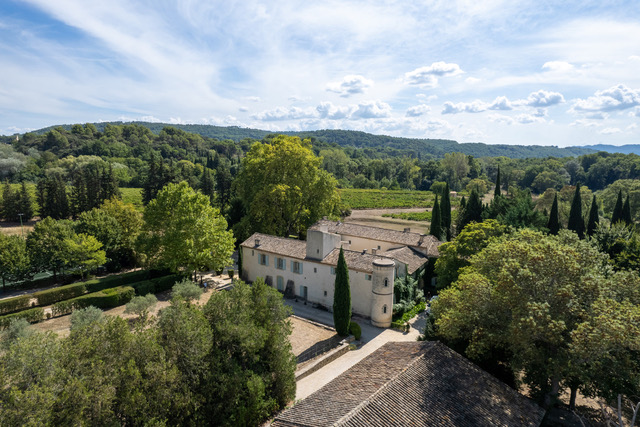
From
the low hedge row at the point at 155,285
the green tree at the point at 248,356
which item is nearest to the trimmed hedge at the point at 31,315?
the low hedge row at the point at 155,285

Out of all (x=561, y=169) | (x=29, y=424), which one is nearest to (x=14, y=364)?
(x=29, y=424)

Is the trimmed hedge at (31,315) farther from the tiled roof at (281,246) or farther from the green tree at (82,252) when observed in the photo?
the tiled roof at (281,246)

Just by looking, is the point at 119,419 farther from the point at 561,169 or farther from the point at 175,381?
the point at 561,169

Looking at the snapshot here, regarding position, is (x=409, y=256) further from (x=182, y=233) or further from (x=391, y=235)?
(x=182, y=233)

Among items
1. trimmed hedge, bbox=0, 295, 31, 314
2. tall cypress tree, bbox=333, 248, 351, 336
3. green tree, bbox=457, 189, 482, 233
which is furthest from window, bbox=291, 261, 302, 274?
green tree, bbox=457, 189, 482, 233

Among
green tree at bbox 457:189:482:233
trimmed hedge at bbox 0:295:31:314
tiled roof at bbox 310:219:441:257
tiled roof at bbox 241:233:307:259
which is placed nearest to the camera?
trimmed hedge at bbox 0:295:31:314

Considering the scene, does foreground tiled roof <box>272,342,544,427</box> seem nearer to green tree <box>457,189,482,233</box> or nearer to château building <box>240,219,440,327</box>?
château building <box>240,219,440,327</box>
